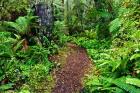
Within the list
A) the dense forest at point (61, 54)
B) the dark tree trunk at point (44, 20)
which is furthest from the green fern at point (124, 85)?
the dark tree trunk at point (44, 20)

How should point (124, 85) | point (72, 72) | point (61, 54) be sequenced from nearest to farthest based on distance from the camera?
point (124, 85), point (72, 72), point (61, 54)

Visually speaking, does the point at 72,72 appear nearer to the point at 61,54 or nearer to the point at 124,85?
the point at 61,54

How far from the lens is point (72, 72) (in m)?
11.3

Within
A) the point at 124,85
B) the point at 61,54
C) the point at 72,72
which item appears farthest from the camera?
the point at 61,54

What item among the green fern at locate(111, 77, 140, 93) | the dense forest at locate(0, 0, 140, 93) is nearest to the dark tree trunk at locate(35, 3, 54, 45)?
the dense forest at locate(0, 0, 140, 93)

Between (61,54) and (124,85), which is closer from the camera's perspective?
(124,85)

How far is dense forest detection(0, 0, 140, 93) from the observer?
31.6 feet

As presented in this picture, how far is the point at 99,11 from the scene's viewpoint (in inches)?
637

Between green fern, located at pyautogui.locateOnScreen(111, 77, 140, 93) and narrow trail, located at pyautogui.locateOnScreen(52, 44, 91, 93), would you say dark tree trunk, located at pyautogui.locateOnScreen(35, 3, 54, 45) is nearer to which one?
narrow trail, located at pyautogui.locateOnScreen(52, 44, 91, 93)

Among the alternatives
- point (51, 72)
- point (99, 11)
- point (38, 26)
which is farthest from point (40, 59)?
point (99, 11)

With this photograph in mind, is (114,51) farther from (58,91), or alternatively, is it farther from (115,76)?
(58,91)

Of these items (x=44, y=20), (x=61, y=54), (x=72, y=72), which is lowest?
(x=72, y=72)

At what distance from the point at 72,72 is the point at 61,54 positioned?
5.32 feet

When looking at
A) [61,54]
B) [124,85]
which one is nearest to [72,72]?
[61,54]
